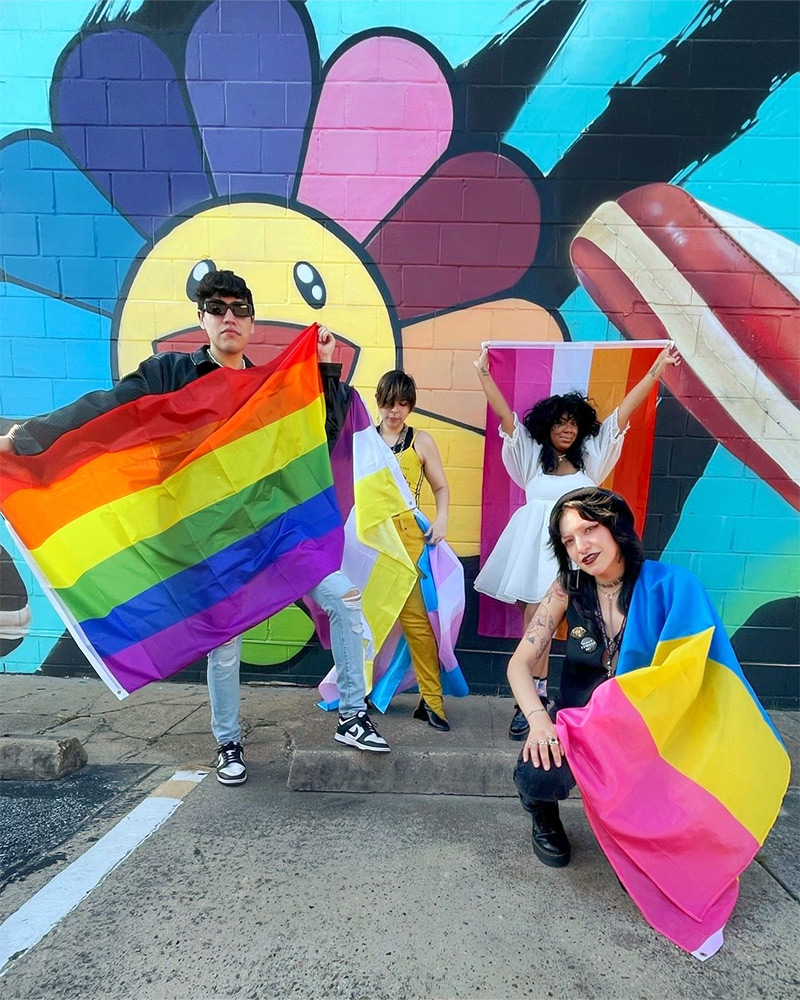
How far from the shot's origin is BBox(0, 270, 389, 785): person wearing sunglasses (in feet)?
9.73

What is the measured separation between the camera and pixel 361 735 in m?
3.15

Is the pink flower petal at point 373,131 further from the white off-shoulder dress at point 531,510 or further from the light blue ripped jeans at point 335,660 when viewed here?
the light blue ripped jeans at point 335,660

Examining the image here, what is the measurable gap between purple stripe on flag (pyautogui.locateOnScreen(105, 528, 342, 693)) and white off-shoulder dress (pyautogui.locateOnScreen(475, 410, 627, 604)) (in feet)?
3.42

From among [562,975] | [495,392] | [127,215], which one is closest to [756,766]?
[562,975]

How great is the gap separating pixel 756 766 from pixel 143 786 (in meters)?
2.66

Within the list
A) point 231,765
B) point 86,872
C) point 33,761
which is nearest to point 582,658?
point 231,765

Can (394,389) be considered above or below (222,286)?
below

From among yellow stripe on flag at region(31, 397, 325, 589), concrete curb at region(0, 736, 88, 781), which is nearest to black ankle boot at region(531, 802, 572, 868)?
yellow stripe on flag at region(31, 397, 325, 589)

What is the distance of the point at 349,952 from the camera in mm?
2061

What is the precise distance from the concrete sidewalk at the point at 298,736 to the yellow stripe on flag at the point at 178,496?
1.09 metres

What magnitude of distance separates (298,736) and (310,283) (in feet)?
9.03

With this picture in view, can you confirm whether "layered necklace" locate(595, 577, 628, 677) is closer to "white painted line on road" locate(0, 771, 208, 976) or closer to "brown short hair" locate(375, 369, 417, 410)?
"brown short hair" locate(375, 369, 417, 410)

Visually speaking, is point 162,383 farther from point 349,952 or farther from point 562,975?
point 562,975

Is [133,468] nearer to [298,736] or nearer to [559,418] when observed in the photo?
[298,736]
